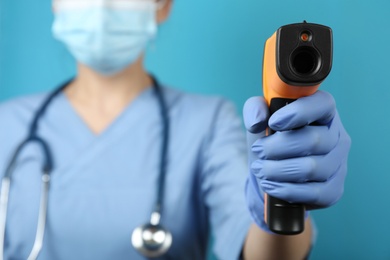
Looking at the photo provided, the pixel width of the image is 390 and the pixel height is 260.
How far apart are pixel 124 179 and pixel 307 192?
0.50 metres

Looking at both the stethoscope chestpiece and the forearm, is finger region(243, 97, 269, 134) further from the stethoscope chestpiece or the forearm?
the stethoscope chestpiece

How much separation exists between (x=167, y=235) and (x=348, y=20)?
0.44 meters

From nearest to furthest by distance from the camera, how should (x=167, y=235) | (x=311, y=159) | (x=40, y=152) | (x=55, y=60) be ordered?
(x=311, y=159) → (x=167, y=235) → (x=40, y=152) → (x=55, y=60)

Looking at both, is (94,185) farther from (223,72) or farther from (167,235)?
(223,72)

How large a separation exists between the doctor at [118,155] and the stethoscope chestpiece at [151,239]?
5cm

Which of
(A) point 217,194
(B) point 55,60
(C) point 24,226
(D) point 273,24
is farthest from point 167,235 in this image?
(B) point 55,60

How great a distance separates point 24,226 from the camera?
2.91 feet

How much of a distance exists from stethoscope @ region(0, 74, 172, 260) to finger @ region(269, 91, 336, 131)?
0.43 metres

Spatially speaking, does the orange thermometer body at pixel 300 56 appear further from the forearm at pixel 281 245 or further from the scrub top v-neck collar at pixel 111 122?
the scrub top v-neck collar at pixel 111 122

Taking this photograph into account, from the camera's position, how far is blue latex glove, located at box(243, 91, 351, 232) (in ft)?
1.40

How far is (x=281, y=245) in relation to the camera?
61 cm

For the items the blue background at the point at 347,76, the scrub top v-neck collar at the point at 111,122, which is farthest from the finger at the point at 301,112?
the scrub top v-neck collar at the point at 111,122

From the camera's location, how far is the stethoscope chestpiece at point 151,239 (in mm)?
805

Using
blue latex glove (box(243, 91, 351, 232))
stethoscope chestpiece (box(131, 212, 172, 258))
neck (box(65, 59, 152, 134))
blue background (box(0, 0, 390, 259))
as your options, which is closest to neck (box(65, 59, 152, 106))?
neck (box(65, 59, 152, 134))
